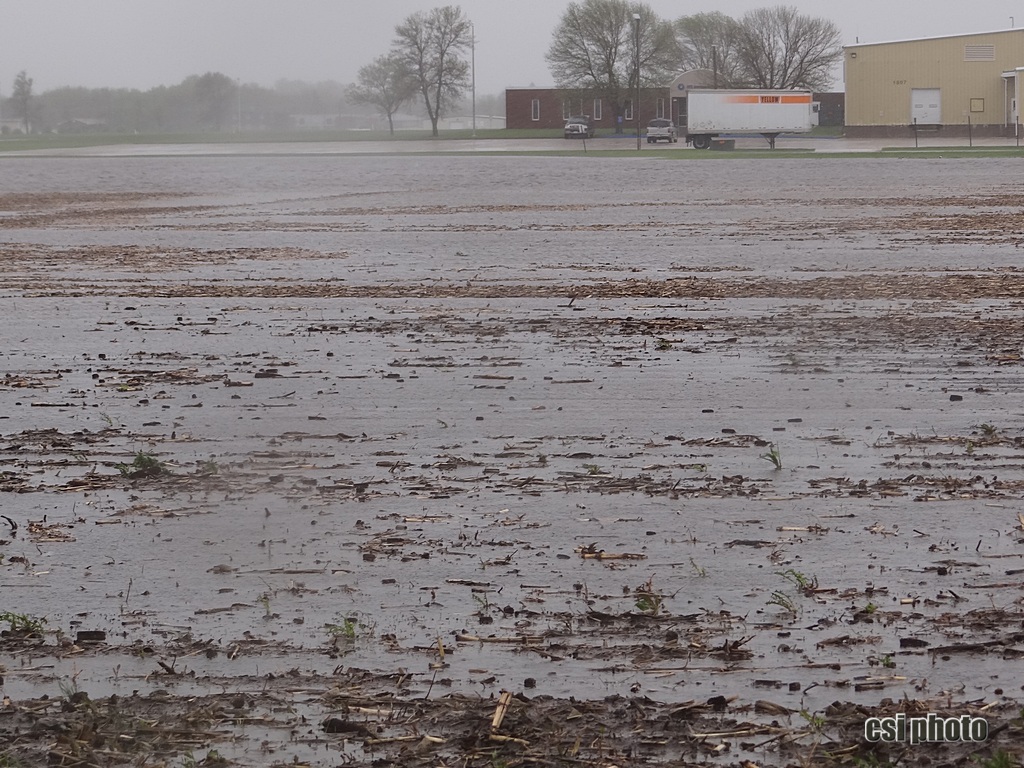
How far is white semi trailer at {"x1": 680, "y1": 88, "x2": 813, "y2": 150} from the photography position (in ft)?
234

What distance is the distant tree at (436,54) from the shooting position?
941 cm

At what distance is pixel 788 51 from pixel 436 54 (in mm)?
103218

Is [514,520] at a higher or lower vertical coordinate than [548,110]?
lower

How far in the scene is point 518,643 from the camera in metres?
4.76

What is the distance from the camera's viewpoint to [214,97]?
855 cm

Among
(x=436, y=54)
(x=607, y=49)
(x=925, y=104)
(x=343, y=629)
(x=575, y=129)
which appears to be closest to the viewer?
(x=343, y=629)

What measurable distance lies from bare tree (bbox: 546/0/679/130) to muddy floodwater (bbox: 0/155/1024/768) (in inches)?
3423

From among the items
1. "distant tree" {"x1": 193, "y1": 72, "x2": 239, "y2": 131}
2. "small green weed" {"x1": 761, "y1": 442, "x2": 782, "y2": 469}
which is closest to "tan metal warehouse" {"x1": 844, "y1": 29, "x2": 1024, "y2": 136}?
"distant tree" {"x1": 193, "y1": 72, "x2": 239, "y2": 131}

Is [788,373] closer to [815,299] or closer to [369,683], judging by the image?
[815,299]

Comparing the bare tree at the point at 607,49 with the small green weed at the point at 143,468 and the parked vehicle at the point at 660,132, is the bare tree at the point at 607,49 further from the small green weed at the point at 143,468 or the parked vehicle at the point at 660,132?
the small green weed at the point at 143,468

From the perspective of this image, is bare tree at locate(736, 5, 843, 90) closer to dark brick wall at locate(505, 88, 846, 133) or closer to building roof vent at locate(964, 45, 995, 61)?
dark brick wall at locate(505, 88, 846, 133)

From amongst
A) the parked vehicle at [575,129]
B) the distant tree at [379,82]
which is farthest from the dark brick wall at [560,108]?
the distant tree at [379,82]

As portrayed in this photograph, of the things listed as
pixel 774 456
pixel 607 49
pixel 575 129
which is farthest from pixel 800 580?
pixel 607 49
